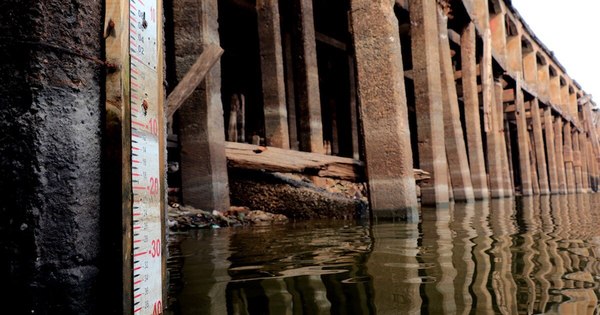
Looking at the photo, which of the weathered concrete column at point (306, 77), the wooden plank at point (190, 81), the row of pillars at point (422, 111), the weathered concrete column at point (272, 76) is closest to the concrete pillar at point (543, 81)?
the row of pillars at point (422, 111)

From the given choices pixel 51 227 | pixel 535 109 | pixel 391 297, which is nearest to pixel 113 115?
pixel 51 227

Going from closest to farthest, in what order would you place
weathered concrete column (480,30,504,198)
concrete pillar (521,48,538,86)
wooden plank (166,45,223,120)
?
wooden plank (166,45,223,120)
weathered concrete column (480,30,504,198)
concrete pillar (521,48,538,86)

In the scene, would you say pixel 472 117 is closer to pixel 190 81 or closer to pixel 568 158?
pixel 190 81

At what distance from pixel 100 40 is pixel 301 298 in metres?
1.22

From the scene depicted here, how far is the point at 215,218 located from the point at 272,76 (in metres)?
3.50

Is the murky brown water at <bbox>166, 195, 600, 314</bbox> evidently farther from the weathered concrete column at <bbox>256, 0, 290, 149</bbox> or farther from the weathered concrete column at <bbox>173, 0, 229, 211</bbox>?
the weathered concrete column at <bbox>256, 0, 290, 149</bbox>

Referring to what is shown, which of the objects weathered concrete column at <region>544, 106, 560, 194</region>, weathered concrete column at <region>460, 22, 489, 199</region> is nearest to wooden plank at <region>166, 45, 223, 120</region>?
weathered concrete column at <region>460, 22, 489, 199</region>

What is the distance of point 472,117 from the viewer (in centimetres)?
1123

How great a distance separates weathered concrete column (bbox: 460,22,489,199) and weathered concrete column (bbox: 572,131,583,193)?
16871mm

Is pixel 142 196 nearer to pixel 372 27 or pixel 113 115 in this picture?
pixel 113 115

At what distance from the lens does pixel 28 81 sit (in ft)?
4.64

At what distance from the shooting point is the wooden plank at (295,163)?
5.70 m

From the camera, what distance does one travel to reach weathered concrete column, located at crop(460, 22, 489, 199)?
1108 centimetres

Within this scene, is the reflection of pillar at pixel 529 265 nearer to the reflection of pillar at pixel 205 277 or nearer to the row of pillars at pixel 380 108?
the reflection of pillar at pixel 205 277
